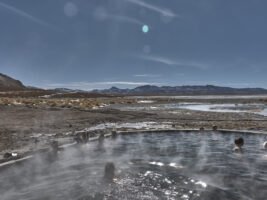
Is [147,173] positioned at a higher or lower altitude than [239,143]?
lower

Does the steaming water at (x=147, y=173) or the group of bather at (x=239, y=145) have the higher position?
the group of bather at (x=239, y=145)

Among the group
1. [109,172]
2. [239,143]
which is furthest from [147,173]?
[239,143]

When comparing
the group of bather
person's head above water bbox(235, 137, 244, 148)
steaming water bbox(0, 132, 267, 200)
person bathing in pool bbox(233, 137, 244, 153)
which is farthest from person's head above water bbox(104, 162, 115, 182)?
person's head above water bbox(235, 137, 244, 148)

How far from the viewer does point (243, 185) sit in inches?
421

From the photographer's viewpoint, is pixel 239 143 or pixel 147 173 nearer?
pixel 147 173

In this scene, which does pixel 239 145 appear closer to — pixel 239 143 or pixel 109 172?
pixel 239 143

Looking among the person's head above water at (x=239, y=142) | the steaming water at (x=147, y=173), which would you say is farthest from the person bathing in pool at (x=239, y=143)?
the steaming water at (x=147, y=173)

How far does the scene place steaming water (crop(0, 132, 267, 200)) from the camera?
9.97 meters

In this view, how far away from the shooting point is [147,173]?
12.0m

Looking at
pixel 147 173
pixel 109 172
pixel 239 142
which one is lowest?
pixel 147 173

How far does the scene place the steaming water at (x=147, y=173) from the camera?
9969 millimetres

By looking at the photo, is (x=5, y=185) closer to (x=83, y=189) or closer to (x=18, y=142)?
(x=83, y=189)

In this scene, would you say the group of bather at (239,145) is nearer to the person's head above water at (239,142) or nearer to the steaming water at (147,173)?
the person's head above water at (239,142)

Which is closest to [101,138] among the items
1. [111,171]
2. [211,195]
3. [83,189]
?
[111,171]
